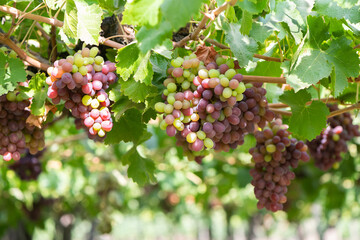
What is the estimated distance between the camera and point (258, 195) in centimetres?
209

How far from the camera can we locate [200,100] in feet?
4.81

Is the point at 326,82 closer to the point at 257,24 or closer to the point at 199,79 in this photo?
the point at 257,24

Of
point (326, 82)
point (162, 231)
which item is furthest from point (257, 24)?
point (162, 231)

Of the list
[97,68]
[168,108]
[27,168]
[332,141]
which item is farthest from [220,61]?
[27,168]

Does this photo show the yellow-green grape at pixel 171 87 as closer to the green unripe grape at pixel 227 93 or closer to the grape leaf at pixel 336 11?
the green unripe grape at pixel 227 93

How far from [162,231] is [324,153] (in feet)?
76.2

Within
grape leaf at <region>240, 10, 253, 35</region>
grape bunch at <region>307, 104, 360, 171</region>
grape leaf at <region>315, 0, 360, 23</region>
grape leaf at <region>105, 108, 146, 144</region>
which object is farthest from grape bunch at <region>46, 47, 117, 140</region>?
grape bunch at <region>307, 104, 360, 171</region>

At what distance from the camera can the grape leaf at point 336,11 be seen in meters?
1.53

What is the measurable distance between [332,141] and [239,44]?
130 cm

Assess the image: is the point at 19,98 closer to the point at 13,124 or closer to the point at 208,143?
the point at 13,124

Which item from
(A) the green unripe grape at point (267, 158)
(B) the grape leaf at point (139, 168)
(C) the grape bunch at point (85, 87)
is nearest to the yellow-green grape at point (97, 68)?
(C) the grape bunch at point (85, 87)

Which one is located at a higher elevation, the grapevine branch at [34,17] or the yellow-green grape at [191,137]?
the grapevine branch at [34,17]

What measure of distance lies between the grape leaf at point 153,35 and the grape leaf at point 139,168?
1030 mm

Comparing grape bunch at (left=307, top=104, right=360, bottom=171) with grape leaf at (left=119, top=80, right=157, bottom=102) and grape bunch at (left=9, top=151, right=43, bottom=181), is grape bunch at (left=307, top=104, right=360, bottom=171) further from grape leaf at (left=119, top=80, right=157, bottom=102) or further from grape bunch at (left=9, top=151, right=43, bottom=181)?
grape bunch at (left=9, top=151, right=43, bottom=181)
